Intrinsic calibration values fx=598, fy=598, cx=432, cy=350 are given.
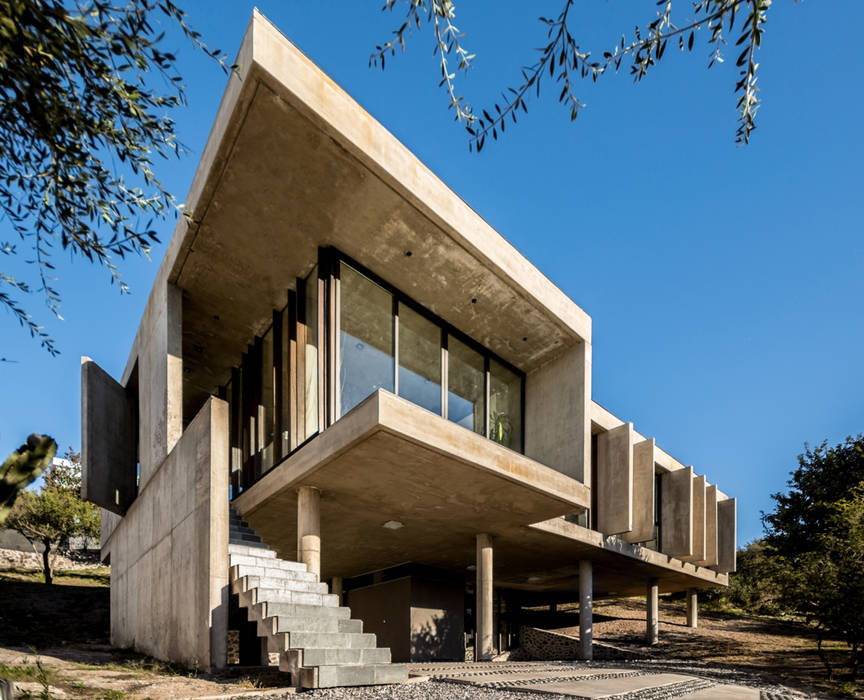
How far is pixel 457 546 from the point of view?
18.5 metres

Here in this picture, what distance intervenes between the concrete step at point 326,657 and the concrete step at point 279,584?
146 cm

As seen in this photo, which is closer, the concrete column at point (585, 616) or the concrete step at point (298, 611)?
the concrete step at point (298, 611)

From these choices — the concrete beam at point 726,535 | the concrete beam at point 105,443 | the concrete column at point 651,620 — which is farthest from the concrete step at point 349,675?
the concrete beam at point 726,535

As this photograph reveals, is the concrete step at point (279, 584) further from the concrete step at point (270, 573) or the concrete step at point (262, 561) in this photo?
the concrete step at point (262, 561)

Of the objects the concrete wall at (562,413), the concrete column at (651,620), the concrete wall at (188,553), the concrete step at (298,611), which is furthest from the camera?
the concrete column at (651,620)

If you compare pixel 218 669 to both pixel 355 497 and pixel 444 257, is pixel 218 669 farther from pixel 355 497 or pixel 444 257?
pixel 444 257

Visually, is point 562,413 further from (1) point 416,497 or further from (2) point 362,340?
(2) point 362,340

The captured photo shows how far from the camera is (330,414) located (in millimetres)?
12812

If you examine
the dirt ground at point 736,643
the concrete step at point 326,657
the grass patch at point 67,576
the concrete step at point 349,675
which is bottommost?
the dirt ground at point 736,643

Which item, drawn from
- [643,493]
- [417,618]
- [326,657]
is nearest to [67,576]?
[417,618]

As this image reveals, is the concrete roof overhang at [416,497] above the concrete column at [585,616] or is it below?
above

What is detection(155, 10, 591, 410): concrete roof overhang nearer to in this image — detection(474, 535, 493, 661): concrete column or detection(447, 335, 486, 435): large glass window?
detection(447, 335, 486, 435): large glass window

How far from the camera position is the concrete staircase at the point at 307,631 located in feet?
26.0

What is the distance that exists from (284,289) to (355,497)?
17.1ft
